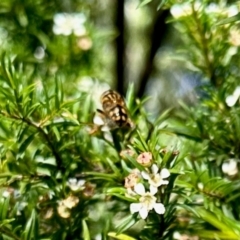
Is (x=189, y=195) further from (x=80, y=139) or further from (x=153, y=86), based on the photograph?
(x=153, y=86)

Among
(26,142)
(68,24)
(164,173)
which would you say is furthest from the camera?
(68,24)

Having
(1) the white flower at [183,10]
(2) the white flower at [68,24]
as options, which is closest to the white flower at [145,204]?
(1) the white flower at [183,10]

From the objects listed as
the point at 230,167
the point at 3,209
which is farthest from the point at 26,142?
the point at 230,167

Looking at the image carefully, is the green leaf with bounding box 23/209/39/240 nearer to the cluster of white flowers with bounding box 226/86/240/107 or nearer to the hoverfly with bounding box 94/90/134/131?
the hoverfly with bounding box 94/90/134/131

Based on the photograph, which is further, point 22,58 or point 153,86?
point 153,86

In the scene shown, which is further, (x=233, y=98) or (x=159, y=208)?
(x=233, y=98)

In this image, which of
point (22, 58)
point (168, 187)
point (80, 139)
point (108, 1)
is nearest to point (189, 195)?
point (168, 187)

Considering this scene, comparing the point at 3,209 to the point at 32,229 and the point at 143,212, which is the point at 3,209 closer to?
the point at 32,229
